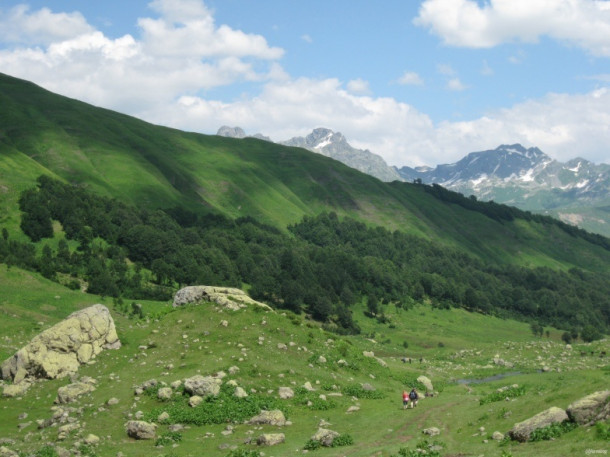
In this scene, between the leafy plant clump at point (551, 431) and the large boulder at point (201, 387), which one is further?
the large boulder at point (201, 387)

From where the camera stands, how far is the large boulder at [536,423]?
83.9ft

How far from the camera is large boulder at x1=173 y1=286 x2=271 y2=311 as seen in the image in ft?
185

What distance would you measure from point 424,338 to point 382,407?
10714 centimetres

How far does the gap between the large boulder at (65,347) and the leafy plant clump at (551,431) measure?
3952cm

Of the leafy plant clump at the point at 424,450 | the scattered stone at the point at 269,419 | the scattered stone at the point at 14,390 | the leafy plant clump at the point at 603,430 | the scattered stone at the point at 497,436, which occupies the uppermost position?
the leafy plant clump at the point at 603,430

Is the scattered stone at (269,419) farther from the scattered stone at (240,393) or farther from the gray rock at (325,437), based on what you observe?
the gray rock at (325,437)

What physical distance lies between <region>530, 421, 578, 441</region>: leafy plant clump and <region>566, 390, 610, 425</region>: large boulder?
433 mm

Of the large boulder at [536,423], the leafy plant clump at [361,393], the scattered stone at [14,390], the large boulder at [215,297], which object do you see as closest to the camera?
the large boulder at [536,423]

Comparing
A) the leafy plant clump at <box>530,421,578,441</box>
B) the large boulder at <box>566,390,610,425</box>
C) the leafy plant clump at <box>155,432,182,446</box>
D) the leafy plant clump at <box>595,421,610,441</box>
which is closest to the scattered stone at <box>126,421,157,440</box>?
the leafy plant clump at <box>155,432,182,446</box>

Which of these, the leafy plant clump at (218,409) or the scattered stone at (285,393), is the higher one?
the scattered stone at (285,393)

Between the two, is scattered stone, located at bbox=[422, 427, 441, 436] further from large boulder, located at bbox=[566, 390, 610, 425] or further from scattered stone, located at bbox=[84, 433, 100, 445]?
scattered stone, located at bbox=[84, 433, 100, 445]

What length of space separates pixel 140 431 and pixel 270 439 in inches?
354

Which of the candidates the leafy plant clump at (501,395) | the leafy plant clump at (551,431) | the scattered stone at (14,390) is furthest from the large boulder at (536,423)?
the scattered stone at (14,390)

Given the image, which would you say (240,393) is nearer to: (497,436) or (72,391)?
(72,391)
